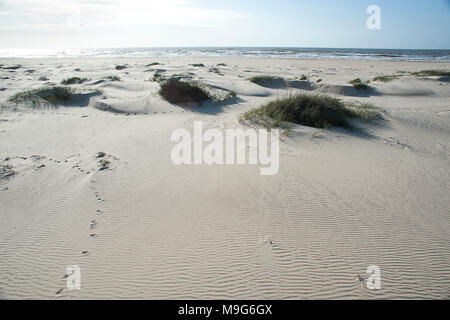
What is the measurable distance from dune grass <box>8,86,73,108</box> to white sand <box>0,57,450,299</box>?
306 centimetres

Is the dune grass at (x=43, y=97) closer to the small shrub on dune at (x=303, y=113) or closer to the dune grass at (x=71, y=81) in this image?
the dune grass at (x=71, y=81)

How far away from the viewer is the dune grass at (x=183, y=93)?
874 centimetres

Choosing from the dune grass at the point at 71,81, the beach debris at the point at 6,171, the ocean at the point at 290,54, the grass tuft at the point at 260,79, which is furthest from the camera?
the ocean at the point at 290,54

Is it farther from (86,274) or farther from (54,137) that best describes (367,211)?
(54,137)

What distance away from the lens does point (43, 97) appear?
8664 mm

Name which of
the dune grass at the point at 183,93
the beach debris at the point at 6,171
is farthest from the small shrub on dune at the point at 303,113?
the beach debris at the point at 6,171

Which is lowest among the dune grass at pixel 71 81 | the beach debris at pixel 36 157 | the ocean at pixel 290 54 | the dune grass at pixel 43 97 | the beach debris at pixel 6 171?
the beach debris at pixel 6 171

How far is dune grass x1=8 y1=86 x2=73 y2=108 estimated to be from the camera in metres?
8.27

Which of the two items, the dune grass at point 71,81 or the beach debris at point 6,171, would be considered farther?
the dune grass at point 71,81
